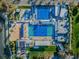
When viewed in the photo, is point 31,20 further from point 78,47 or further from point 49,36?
point 78,47

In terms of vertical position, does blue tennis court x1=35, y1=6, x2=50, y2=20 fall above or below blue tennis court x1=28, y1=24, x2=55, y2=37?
above

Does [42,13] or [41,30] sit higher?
[42,13]

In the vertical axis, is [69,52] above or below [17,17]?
below

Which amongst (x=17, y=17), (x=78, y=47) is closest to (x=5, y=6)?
(x=17, y=17)
